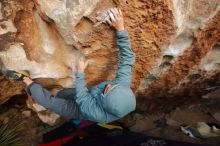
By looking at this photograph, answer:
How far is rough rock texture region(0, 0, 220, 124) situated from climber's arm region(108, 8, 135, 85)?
75mm

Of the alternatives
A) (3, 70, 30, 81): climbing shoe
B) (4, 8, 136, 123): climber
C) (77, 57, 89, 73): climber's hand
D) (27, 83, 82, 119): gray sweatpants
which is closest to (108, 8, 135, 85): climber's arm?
(4, 8, 136, 123): climber

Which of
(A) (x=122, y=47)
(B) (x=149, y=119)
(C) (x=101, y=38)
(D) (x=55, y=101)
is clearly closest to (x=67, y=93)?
(D) (x=55, y=101)

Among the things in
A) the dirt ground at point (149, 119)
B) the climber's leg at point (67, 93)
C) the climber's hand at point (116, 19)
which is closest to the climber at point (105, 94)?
the climber's hand at point (116, 19)

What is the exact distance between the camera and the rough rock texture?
2.53m

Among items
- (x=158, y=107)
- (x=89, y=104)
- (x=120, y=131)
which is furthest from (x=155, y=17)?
(x=158, y=107)

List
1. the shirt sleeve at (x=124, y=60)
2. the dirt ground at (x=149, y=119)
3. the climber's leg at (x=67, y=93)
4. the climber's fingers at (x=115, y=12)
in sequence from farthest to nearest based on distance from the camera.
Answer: the dirt ground at (x=149, y=119) < the climber's leg at (x=67, y=93) < the shirt sleeve at (x=124, y=60) < the climber's fingers at (x=115, y=12)

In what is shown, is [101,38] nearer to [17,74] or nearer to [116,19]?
[116,19]

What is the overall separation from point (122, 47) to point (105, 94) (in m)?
0.41

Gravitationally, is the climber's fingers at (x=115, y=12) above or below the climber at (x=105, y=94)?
above

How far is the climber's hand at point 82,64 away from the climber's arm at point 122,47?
13.3 inches

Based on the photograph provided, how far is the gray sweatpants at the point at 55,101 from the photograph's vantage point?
9.91ft

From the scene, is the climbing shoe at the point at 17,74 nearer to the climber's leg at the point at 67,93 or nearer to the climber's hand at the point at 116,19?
the climber's leg at the point at 67,93

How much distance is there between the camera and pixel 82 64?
284cm

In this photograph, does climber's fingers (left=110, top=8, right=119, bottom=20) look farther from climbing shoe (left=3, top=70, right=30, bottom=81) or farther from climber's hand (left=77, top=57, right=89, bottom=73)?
climbing shoe (left=3, top=70, right=30, bottom=81)
